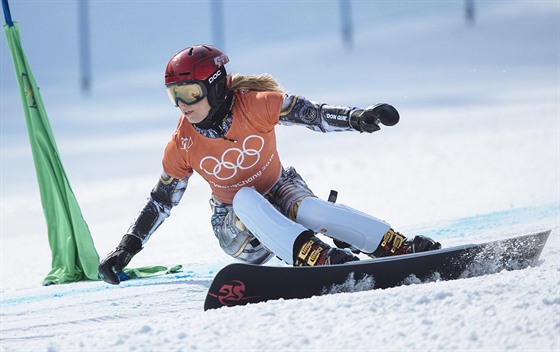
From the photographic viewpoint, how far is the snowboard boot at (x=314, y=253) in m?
3.32

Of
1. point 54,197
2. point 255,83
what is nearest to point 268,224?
point 255,83

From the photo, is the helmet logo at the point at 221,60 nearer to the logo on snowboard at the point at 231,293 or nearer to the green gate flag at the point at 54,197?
the logo on snowboard at the point at 231,293

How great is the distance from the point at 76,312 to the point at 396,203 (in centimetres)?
550

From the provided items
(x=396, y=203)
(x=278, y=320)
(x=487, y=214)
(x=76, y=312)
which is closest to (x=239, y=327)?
(x=278, y=320)

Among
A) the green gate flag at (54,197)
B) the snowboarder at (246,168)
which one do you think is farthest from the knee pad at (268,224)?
the green gate flag at (54,197)

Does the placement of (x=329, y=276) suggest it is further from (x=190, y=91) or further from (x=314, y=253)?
(x=190, y=91)

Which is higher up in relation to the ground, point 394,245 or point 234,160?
point 234,160

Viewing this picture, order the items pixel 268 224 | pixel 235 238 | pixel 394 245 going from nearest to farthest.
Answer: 1. pixel 268 224
2. pixel 394 245
3. pixel 235 238

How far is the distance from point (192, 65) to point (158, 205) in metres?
0.82

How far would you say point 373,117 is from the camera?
11.7 ft

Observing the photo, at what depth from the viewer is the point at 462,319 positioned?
2.39 metres

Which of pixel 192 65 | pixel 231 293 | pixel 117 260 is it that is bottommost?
pixel 231 293

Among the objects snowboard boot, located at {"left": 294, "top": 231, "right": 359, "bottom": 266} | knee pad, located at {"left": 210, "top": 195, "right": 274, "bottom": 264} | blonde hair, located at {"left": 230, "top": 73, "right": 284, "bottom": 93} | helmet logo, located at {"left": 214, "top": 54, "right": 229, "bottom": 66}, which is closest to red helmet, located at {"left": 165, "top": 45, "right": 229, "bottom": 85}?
helmet logo, located at {"left": 214, "top": 54, "right": 229, "bottom": 66}

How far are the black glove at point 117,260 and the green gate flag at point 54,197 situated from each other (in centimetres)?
182
